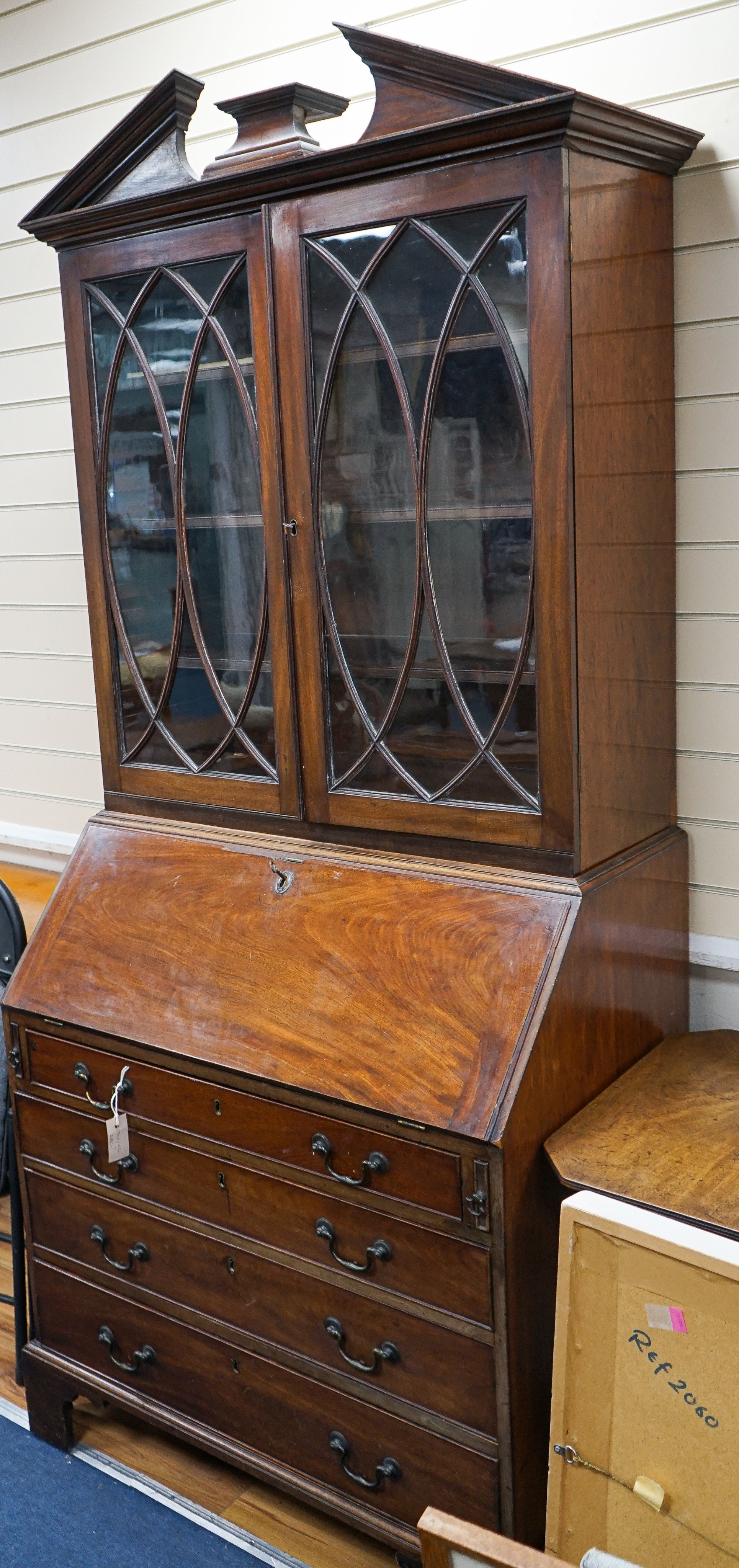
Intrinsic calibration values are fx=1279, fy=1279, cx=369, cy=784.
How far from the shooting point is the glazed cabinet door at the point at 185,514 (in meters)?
1.82

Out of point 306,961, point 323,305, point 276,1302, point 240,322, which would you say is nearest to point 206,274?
point 240,322

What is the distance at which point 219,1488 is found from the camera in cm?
202

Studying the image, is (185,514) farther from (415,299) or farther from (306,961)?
(306,961)

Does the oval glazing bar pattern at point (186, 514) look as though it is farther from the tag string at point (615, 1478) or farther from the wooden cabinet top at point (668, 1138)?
the tag string at point (615, 1478)

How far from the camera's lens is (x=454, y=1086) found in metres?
1.56

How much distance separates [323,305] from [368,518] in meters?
0.28

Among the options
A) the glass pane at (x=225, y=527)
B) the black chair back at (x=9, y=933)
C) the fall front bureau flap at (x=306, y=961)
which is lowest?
the black chair back at (x=9, y=933)

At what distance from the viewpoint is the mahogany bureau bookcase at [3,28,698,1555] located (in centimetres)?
156

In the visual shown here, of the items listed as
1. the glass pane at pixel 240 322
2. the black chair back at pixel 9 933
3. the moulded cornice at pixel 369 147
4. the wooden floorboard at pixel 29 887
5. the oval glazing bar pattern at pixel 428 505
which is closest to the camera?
the moulded cornice at pixel 369 147

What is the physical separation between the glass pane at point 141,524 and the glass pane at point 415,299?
1.52 ft

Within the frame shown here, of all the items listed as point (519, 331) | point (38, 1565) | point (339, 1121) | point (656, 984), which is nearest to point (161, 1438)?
point (38, 1565)

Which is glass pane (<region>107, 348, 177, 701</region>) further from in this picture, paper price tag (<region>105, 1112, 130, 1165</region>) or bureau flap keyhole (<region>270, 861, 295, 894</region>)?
paper price tag (<region>105, 1112, 130, 1165</region>)

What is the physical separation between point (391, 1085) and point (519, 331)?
94 centimetres

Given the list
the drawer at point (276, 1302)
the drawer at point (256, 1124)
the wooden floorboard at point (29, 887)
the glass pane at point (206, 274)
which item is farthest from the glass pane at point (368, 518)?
the wooden floorboard at point (29, 887)
